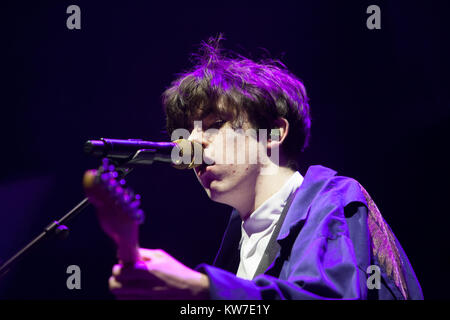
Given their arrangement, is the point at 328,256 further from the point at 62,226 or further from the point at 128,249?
the point at 62,226

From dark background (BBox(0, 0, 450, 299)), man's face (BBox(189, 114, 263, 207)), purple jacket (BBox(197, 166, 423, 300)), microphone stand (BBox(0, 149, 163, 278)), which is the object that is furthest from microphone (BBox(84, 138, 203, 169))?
dark background (BBox(0, 0, 450, 299))

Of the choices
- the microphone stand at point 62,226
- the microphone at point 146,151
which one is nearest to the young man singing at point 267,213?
the microphone at point 146,151

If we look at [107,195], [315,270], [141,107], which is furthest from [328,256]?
[141,107]

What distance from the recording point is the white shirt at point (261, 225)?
1.74m

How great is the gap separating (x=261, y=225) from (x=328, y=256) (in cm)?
Result: 52

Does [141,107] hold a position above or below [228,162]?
above

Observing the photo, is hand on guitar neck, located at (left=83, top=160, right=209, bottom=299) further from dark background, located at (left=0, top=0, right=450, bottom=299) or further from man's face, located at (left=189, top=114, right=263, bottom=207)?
dark background, located at (left=0, top=0, right=450, bottom=299)

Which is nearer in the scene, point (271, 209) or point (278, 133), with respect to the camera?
point (271, 209)

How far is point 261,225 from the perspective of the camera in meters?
1.78

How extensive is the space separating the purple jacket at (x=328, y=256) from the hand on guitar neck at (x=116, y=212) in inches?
9.1

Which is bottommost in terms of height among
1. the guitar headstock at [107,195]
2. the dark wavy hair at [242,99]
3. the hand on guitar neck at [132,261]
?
the hand on guitar neck at [132,261]

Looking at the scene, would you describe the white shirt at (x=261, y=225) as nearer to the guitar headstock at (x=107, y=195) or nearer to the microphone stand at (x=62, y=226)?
the microphone stand at (x=62, y=226)

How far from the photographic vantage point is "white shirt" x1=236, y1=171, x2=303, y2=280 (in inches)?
68.5

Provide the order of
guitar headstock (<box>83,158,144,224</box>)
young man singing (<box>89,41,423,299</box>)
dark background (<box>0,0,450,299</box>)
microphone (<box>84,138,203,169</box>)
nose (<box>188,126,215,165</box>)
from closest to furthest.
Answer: guitar headstock (<box>83,158,144,224</box>)
young man singing (<box>89,41,423,299</box>)
microphone (<box>84,138,203,169</box>)
nose (<box>188,126,215,165</box>)
dark background (<box>0,0,450,299</box>)
